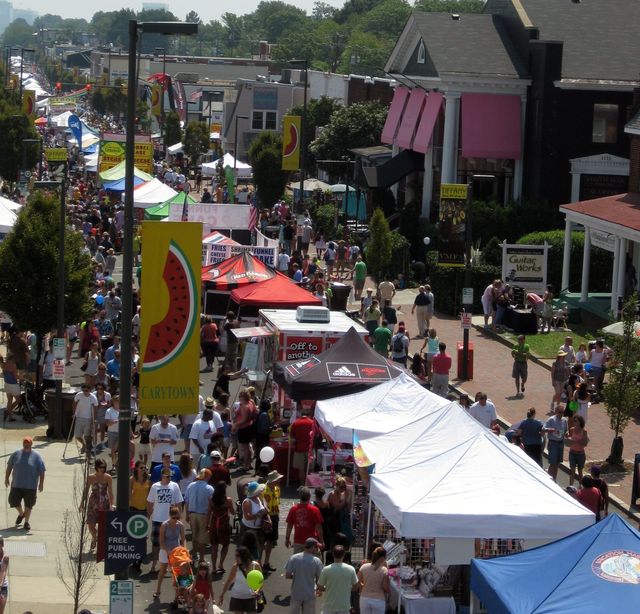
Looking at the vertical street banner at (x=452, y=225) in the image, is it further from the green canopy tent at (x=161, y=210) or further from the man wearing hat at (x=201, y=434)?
the green canopy tent at (x=161, y=210)

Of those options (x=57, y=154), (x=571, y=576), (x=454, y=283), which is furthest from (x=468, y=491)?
(x=57, y=154)

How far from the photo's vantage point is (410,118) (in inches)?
2046

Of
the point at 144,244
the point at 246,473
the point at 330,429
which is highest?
the point at 144,244

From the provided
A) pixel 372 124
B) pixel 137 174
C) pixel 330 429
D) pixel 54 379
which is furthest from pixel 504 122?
pixel 330 429

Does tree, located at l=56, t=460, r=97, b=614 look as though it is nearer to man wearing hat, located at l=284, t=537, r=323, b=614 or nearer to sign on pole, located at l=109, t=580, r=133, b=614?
sign on pole, located at l=109, t=580, r=133, b=614

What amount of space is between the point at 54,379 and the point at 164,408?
9.64 meters

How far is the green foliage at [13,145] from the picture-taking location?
66938mm

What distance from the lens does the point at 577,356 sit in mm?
27750

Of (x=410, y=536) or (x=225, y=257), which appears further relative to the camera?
(x=225, y=257)

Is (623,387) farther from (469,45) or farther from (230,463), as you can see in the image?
(469,45)

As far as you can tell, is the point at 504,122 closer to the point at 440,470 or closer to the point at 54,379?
the point at 54,379

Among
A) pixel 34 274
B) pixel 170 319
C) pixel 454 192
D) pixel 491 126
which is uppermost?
pixel 491 126

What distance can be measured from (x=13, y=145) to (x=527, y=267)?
36935mm

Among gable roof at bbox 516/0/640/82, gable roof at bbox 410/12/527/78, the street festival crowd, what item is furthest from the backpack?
gable roof at bbox 516/0/640/82
